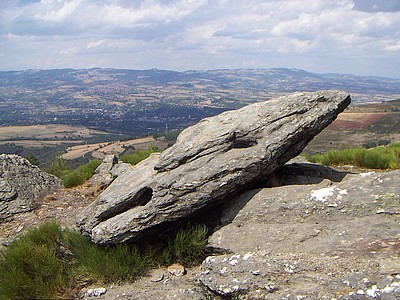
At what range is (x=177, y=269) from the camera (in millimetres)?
8883

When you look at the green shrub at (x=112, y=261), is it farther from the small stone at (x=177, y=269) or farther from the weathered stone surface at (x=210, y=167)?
the small stone at (x=177, y=269)

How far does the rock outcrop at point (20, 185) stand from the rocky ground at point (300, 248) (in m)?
6.98

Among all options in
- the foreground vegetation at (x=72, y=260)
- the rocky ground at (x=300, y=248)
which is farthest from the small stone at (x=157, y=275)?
the foreground vegetation at (x=72, y=260)

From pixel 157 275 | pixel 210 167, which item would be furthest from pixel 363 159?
pixel 157 275

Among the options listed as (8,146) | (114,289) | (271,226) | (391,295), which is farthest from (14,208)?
(8,146)

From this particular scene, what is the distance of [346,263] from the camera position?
23.6 ft

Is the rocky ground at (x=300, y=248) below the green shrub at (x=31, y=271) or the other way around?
the other way around

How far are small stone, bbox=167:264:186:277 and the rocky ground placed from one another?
0.11 metres

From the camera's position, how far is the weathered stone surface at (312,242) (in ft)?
22.2

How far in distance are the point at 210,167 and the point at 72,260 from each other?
4.38 m

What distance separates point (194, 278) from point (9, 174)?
1050 centimetres

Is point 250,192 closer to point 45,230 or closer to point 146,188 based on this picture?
point 146,188

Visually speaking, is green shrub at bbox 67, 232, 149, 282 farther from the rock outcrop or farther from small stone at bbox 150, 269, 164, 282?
the rock outcrop

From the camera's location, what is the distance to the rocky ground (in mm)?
6844
